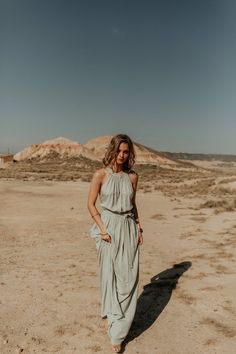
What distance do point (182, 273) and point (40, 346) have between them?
3.17m

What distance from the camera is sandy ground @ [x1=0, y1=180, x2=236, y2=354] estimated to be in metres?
4.11

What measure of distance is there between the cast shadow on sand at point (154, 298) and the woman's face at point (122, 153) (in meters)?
1.89

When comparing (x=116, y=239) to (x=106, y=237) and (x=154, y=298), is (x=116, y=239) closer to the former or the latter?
(x=106, y=237)

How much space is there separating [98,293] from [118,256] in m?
1.81

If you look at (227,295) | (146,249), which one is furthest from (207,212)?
(227,295)

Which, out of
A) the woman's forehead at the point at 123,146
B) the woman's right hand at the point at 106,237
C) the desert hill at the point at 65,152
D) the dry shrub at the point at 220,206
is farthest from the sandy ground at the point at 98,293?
the desert hill at the point at 65,152

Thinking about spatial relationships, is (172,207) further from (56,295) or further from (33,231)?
(56,295)

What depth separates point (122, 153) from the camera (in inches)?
156

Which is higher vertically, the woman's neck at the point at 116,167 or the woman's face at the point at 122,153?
the woman's face at the point at 122,153

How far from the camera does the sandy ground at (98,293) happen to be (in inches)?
162

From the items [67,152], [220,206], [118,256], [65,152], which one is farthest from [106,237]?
[65,152]

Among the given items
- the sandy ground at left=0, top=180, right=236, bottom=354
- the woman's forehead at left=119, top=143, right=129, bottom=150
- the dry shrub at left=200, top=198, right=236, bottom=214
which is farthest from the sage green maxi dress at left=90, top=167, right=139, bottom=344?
the dry shrub at left=200, top=198, right=236, bottom=214

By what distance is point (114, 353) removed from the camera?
3.85 meters

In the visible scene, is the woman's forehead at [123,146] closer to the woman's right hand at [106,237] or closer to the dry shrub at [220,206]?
the woman's right hand at [106,237]
